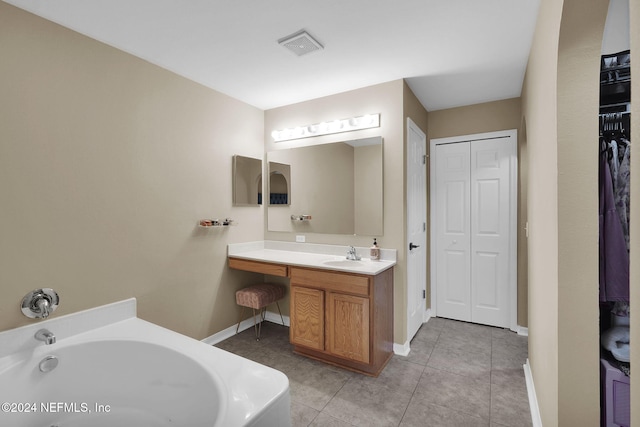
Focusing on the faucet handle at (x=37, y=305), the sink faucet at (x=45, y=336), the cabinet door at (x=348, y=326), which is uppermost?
the faucet handle at (x=37, y=305)

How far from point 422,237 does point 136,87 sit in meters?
3.07

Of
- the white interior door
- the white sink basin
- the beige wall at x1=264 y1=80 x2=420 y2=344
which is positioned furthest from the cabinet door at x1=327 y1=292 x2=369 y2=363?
the white interior door

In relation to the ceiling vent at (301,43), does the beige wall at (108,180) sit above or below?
below

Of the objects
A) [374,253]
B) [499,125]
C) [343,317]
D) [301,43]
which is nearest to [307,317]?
[343,317]

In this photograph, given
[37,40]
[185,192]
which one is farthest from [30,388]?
[37,40]

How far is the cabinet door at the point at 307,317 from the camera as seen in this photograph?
8.66 ft

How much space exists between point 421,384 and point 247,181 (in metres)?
2.48

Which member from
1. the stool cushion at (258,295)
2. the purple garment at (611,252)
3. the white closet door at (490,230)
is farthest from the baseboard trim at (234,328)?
the purple garment at (611,252)

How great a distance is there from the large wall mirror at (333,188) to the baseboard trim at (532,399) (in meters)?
1.53

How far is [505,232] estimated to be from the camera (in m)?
3.32

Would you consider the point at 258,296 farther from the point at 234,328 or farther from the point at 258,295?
the point at 234,328

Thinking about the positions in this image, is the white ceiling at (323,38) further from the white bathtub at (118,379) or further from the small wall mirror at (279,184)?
the white bathtub at (118,379)

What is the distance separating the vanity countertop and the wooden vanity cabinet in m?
0.06

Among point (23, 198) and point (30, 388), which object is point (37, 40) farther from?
point (30, 388)
